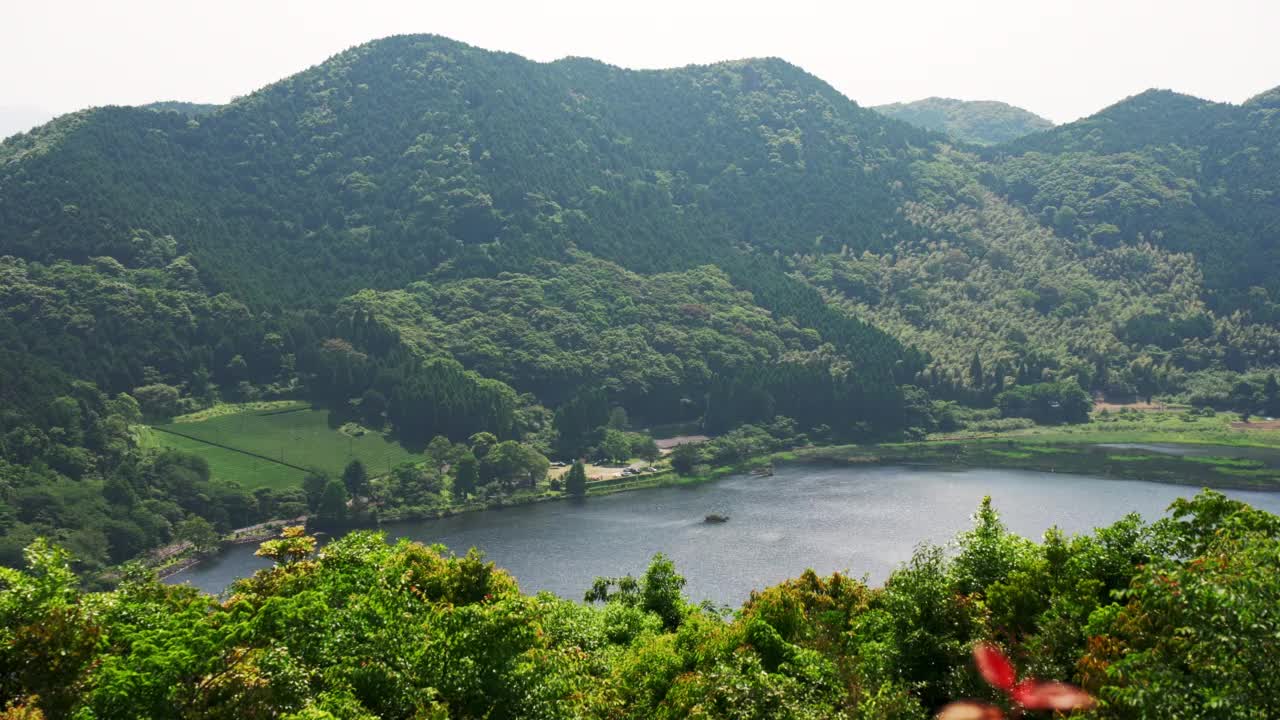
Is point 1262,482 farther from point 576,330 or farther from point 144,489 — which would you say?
point 144,489

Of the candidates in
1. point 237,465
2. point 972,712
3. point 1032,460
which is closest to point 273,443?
point 237,465

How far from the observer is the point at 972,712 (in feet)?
86.6

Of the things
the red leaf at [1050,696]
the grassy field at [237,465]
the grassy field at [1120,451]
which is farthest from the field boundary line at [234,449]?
the red leaf at [1050,696]

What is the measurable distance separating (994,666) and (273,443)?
131707 mm

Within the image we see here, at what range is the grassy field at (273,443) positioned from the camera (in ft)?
441

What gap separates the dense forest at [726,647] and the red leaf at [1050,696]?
10 centimetres

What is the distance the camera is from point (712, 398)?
587 ft

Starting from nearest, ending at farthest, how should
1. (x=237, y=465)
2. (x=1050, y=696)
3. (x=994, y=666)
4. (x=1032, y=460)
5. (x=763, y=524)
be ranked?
(x=1050, y=696)
(x=994, y=666)
(x=763, y=524)
(x=237, y=465)
(x=1032, y=460)

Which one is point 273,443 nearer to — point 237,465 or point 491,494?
point 237,465

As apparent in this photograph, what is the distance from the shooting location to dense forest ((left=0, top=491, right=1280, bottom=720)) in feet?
67.1

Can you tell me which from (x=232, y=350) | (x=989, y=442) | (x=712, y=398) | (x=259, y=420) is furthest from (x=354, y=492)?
(x=989, y=442)

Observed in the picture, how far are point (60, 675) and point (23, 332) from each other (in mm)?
148627

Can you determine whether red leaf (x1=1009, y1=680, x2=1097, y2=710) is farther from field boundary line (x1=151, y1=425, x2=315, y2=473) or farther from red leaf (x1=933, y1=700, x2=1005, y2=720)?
field boundary line (x1=151, y1=425, x2=315, y2=473)

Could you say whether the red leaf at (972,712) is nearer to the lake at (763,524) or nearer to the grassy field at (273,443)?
the lake at (763,524)
